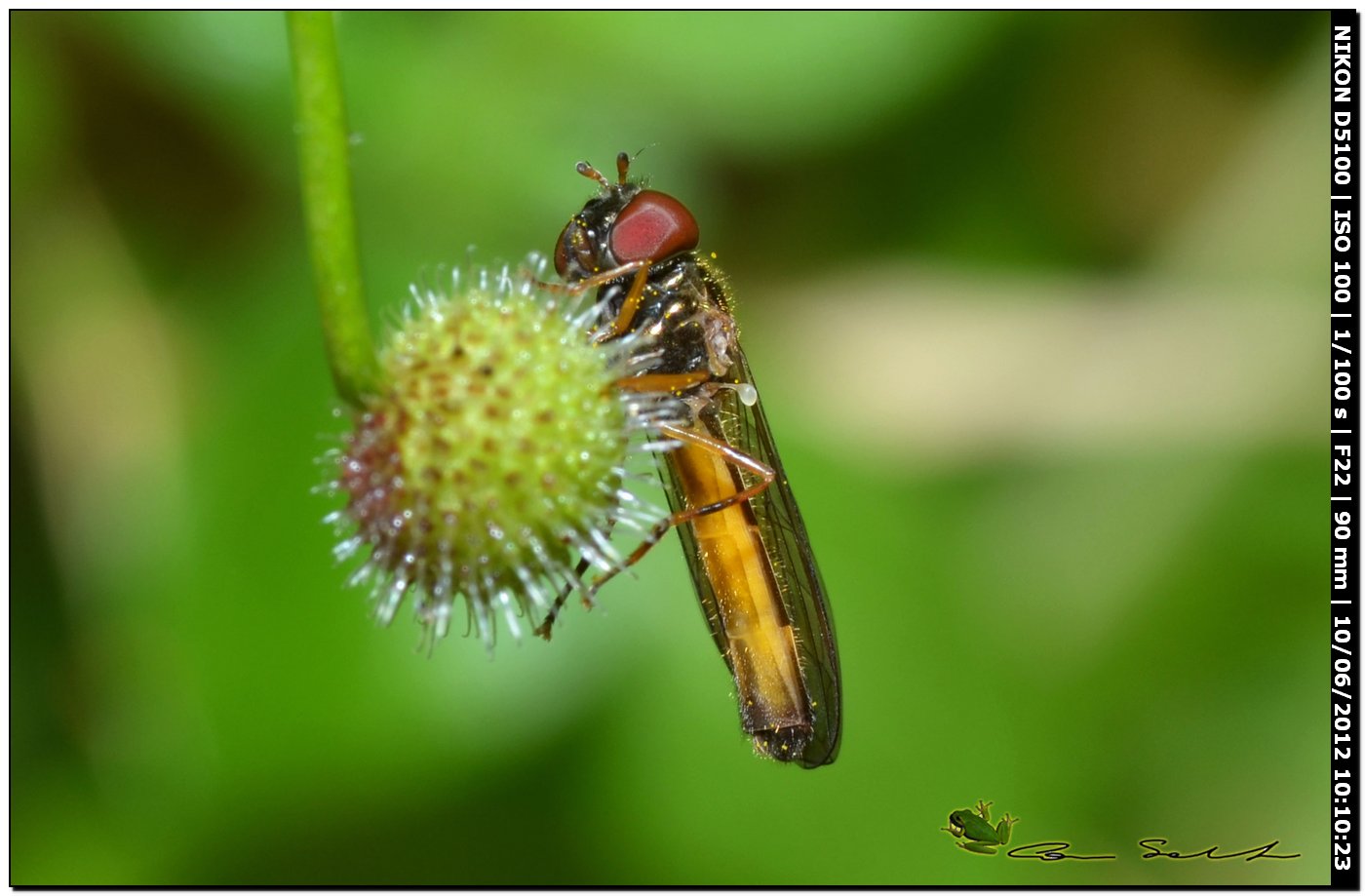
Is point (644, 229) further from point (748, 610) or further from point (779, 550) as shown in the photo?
point (748, 610)

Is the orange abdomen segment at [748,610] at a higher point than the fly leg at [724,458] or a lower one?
lower

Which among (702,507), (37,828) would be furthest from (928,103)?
(37,828)

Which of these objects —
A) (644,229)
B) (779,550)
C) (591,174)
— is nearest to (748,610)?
(779,550)

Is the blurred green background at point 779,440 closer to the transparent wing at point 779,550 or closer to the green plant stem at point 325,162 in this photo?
the transparent wing at point 779,550

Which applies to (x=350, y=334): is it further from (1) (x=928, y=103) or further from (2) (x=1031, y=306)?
(2) (x=1031, y=306)
